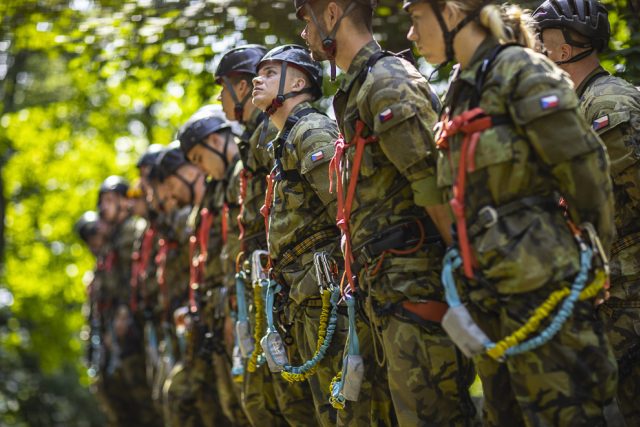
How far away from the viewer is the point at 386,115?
5906 millimetres

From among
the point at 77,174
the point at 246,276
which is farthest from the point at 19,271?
the point at 246,276

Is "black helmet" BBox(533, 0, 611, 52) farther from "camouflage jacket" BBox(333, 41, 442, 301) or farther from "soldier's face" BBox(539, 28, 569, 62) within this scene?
"camouflage jacket" BBox(333, 41, 442, 301)

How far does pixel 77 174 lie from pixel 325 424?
25779 millimetres

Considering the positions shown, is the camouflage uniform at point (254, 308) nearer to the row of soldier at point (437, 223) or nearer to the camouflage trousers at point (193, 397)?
the row of soldier at point (437, 223)

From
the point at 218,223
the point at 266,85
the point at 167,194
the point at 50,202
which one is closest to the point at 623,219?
the point at 266,85

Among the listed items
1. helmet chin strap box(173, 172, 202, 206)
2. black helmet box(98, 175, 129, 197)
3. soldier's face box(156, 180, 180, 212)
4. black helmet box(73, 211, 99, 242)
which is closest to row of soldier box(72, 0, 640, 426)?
helmet chin strap box(173, 172, 202, 206)

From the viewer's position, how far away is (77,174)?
105ft

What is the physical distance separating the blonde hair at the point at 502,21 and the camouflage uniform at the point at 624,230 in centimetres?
123

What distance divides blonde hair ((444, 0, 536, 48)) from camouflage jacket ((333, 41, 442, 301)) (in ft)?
1.94

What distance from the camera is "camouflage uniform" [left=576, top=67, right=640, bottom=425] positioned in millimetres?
6723

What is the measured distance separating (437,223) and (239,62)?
3.90 metres

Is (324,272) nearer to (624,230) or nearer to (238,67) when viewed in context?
(624,230)

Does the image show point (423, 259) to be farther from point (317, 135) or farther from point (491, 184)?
point (317, 135)

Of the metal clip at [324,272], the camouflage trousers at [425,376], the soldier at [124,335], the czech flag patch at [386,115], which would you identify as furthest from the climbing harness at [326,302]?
the soldier at [124,335]
